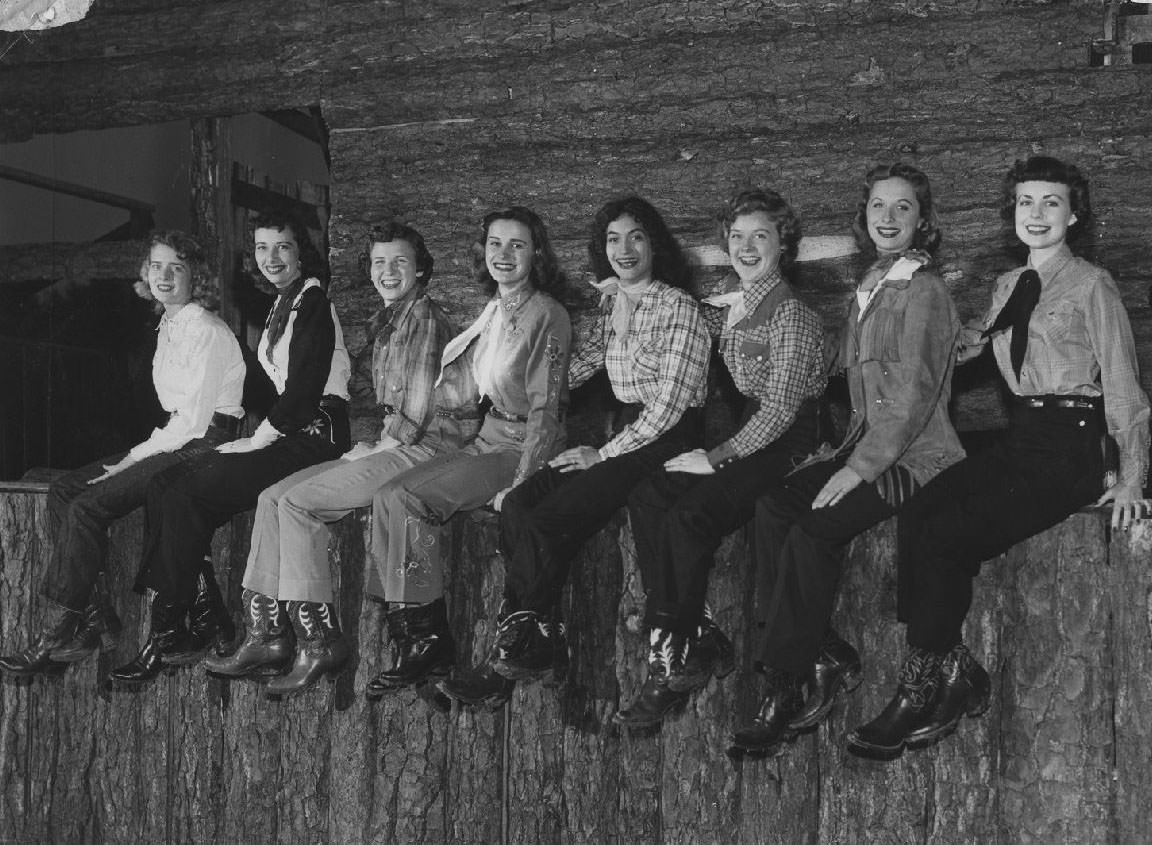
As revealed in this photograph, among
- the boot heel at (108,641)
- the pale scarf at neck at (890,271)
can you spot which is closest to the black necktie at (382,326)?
the boot heel at (108,641)

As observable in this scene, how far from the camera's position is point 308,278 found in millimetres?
5742

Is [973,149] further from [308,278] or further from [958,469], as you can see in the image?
[308,278]

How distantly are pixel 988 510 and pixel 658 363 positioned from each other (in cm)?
124

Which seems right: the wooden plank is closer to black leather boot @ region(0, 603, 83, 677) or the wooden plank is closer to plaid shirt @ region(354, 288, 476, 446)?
plaid shirt @ region(354, 288, 476, 446)

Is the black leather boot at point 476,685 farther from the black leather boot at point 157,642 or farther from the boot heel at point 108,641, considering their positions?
the boot heel at point 108,641

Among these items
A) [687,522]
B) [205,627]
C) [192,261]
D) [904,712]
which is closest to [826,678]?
[904,712]

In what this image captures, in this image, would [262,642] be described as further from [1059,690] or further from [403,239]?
[1059,690]

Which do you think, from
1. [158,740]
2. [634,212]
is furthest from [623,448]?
[158,740]

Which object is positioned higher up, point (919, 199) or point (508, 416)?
point (919, 199)

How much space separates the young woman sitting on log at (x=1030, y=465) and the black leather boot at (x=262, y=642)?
2.00 meters

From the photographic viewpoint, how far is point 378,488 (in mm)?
5137

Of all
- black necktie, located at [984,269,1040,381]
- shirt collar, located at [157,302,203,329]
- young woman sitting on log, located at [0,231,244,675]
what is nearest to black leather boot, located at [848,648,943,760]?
black necktie, located at [984,269,1040,381]

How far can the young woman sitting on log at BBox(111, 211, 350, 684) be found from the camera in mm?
5270

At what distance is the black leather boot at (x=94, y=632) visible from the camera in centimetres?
555
